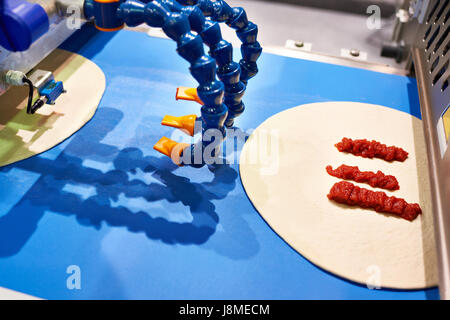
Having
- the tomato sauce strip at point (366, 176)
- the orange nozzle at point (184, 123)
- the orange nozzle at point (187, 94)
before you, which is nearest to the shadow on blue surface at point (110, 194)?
the orange nozzle at point (184, 123)

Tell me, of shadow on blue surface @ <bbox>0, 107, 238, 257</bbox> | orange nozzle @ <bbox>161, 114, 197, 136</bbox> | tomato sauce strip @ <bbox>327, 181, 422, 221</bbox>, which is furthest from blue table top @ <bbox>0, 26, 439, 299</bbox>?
tomato sauce strip @ <bbox>327, 181, 422, 221</bbox>

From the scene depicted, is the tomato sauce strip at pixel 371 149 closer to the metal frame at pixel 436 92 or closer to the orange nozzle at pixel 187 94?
the metal frame at pixel 436 92

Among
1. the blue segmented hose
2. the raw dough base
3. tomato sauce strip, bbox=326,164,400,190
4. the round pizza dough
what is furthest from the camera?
the raw dough base

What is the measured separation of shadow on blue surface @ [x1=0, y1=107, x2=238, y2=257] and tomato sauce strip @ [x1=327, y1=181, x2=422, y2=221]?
1.08ft

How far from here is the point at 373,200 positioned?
1246 mm

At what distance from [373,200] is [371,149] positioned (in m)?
0.23

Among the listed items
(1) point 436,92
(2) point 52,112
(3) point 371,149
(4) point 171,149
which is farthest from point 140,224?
(1) point 436,92

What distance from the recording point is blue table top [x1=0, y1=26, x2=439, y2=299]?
1.09 metres

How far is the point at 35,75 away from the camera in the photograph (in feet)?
4.61

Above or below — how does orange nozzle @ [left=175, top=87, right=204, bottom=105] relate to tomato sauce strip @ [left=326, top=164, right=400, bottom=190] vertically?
above

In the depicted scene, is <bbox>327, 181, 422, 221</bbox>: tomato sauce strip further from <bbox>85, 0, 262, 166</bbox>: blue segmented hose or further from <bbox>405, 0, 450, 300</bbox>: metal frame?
<bbox>85, 0, 262, 166</bbox>: blue segmented hose

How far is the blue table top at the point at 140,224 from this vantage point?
109 centimetres

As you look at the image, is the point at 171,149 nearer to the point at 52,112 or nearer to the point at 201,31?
the point at 201,31

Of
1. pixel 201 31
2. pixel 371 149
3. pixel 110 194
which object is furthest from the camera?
pixel 371 149
